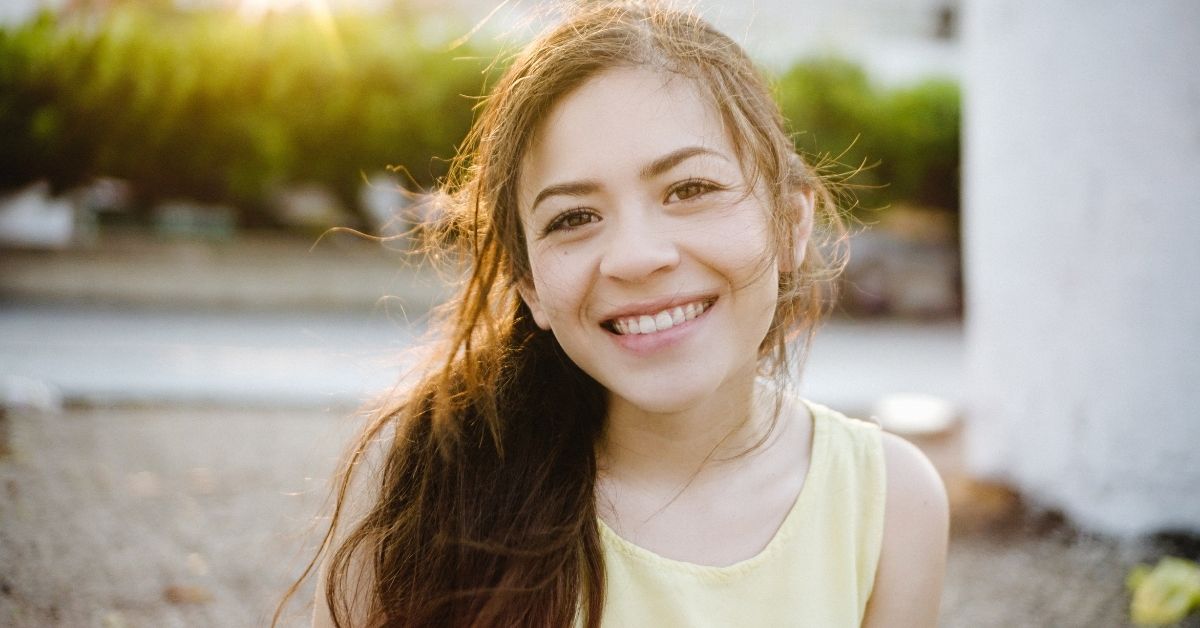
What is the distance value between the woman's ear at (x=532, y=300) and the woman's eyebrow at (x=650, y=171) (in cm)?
25

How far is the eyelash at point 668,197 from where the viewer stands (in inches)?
66.0

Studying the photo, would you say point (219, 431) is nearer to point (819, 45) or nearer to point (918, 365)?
point (918, 365)

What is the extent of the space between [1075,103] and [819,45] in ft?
37.0

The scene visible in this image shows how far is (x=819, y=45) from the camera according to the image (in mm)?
14703

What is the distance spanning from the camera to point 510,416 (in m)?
1.96

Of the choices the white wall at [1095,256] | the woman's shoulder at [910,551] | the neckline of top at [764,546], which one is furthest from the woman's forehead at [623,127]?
the white wall at [1095,256]

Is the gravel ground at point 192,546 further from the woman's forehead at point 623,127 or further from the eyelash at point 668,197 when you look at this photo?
the woman's forehead at point 623,127

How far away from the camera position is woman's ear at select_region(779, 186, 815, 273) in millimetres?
1924

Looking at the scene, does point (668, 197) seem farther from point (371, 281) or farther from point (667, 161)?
point (371, 281)

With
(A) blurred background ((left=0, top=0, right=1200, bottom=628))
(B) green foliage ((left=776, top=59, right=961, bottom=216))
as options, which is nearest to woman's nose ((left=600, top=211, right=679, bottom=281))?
(A) blurred background ((left=0, top=0, right=1200, bottom=628))

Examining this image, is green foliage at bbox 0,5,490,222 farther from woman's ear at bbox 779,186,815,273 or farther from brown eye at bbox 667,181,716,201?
brown eye at bbox 667,181,716,201

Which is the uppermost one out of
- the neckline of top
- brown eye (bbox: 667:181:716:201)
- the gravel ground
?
brown eye (bbox: 667:181:716:201)

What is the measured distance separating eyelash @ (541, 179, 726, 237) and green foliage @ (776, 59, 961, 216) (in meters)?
12.3

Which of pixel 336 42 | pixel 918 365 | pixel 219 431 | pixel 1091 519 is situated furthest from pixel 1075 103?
pixel 336 42
